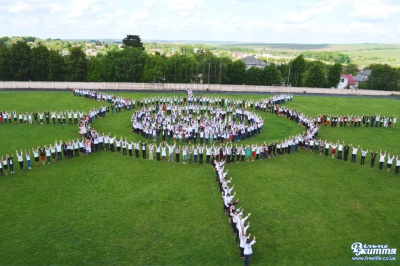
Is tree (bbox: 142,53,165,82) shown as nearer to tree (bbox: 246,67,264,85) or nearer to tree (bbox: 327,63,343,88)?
tree (bbox: 246,67,264,85)

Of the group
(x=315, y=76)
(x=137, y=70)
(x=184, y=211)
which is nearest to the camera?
(x=184, y=211)

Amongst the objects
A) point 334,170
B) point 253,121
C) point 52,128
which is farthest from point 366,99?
point 52,128

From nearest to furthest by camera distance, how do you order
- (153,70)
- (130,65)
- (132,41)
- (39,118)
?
(39,118)
(153,70)
(130,65)
(132,41)

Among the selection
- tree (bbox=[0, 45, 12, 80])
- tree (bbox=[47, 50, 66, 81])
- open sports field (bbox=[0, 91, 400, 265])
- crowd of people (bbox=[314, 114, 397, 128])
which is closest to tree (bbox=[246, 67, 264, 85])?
crowd of people (bbox=[314, 114, 397, 128])

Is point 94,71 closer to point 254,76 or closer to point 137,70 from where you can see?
point 137,70

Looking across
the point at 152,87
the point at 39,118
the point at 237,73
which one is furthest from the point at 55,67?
the point at 237,73

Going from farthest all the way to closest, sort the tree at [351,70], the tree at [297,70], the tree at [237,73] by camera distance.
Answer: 1. the tree at [351,70]
2. the tree at [297,70]
3. the tree at [237,73]

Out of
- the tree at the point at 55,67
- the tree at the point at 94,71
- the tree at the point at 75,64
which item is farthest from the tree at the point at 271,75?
the tree at the point at 55,67

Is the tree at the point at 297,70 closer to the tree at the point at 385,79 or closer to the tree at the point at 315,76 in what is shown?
the tree at the point at 315,76
